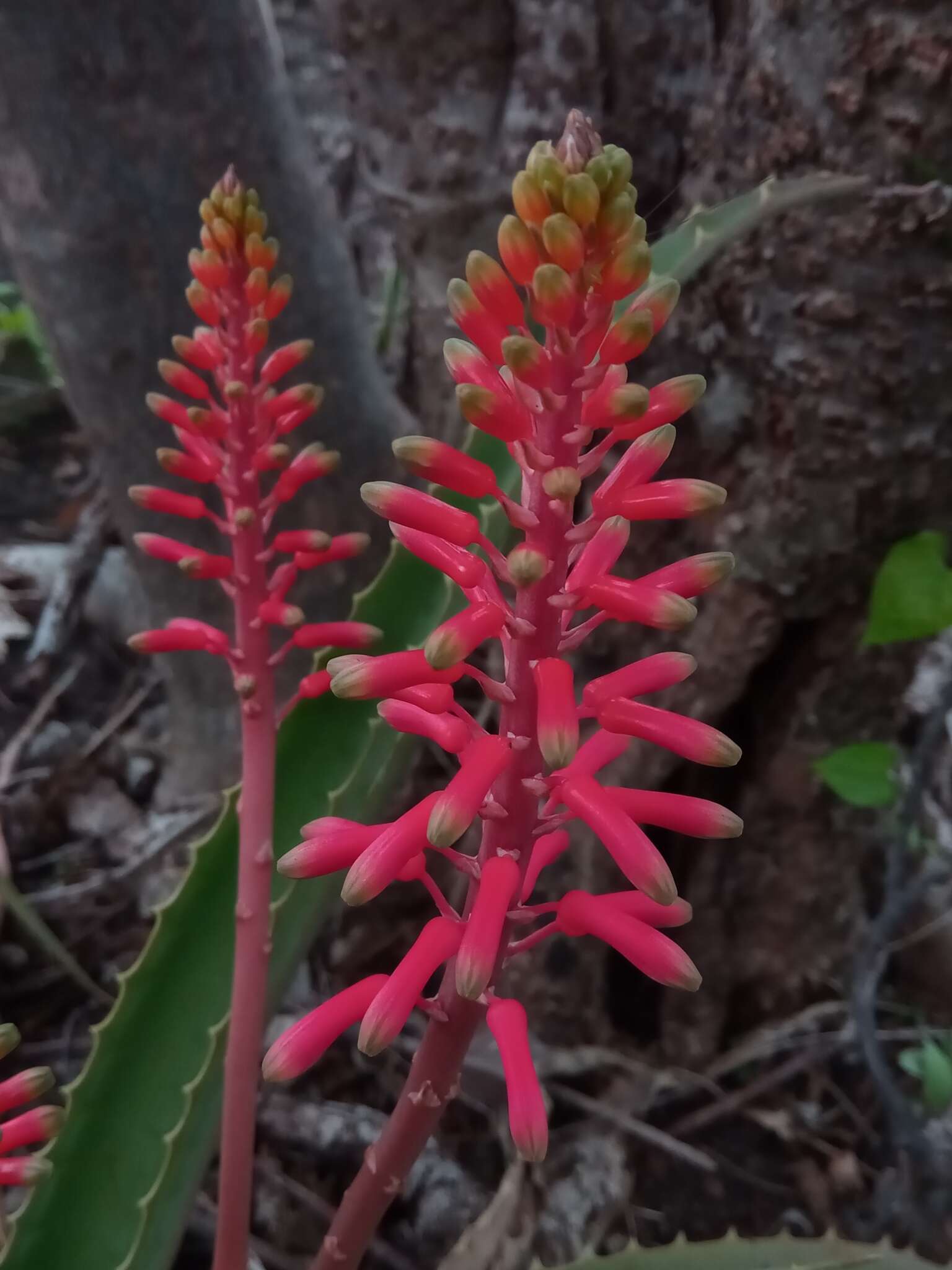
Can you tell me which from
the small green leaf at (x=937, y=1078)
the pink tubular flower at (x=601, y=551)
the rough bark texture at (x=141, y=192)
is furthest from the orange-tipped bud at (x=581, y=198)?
the small green leaf at (x=937, y=1078)

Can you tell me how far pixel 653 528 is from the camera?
1520mm

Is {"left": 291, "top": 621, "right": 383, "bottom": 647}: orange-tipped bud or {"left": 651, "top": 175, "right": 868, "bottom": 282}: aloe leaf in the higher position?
{"left": 651, "top": 175, "right": 868, "bottom": 282}: aloe leaf

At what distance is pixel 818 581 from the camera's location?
143cm

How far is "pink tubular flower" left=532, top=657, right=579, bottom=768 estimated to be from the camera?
0.61m

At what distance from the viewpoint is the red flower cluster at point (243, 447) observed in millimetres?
998

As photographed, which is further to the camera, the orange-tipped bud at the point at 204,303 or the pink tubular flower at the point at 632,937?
the orange-tipped bud at the point at 204,303

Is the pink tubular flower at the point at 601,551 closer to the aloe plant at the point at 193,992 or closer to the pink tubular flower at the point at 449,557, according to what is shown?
the pink tubular flower at the point at 449,557

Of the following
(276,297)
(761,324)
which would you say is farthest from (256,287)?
(761,324)

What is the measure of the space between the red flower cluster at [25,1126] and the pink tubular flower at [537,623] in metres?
0.32

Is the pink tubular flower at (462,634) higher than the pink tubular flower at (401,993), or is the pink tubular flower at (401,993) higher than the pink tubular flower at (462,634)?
the pink tubular flower at (462,634)

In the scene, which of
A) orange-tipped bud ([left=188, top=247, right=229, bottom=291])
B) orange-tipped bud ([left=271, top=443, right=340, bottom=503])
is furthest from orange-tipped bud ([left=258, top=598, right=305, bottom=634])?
orange-tipped bud ([left=188, top=247, right=229, bottom=291])

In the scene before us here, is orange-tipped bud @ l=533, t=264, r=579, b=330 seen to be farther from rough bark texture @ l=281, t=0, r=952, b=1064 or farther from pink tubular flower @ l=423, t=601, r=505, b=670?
rough bark texture @ l=281, t=0, r=952, b=1064

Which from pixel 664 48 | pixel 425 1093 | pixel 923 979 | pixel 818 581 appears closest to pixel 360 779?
pixel 425 1093

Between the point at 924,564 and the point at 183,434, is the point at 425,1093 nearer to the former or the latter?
the point at 183,434
